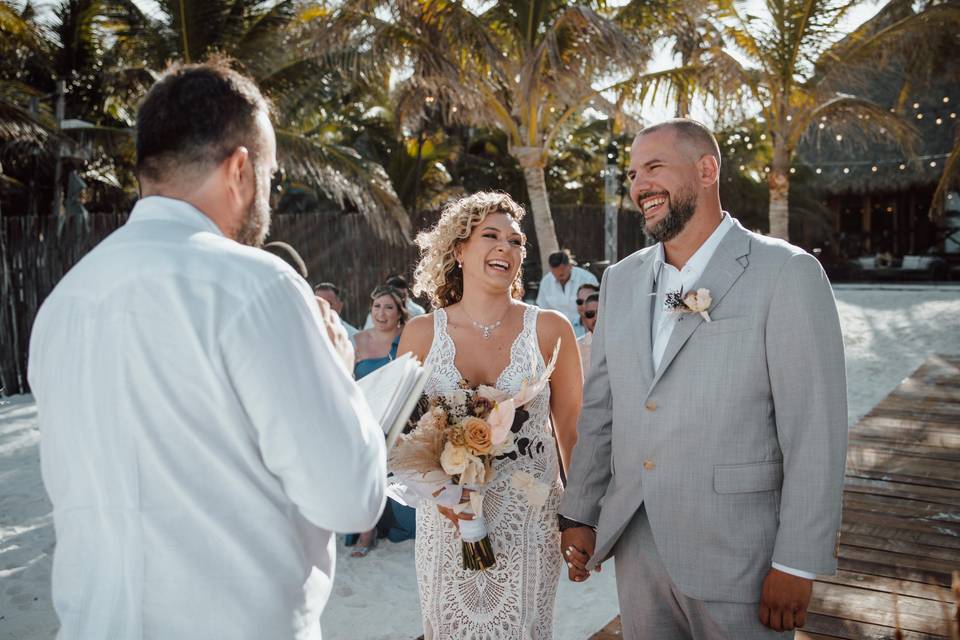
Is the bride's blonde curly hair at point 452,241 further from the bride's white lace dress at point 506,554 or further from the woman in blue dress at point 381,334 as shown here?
the woman in blue dress at point 381,334

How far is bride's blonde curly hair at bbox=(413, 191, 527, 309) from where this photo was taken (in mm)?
3621

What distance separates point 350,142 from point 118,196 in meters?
6.63

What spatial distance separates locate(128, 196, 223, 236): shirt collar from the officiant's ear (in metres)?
1.69

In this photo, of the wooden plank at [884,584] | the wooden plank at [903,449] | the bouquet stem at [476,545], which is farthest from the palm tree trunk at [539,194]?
the bouquet stem at [476,545]

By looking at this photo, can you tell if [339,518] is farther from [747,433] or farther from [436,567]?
[436,567]

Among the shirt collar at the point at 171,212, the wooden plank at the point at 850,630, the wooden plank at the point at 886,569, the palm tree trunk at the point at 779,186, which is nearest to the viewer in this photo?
the shirt collar at the point at 171,212

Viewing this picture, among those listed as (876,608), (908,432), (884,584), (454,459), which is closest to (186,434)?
(454,459)

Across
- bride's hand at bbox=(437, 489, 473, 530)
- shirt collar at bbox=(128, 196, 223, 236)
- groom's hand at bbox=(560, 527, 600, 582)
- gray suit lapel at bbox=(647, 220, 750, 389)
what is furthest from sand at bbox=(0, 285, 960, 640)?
shirt collar at bbox=(128, 196, 223, 236)

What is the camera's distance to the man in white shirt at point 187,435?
1.52 m

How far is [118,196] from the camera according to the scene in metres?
18.8

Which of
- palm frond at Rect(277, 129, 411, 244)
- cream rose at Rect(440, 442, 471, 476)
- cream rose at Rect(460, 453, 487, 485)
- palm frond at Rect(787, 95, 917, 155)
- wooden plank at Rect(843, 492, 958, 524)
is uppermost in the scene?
palm frond at Rect(787, 95, 917, 155)

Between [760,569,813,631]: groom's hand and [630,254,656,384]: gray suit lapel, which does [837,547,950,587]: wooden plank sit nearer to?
[760,569,813,631]: groom's hand

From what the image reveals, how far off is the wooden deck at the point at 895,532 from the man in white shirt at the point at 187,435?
4.65 ft

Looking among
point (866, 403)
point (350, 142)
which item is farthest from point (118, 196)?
point (866, 403)
